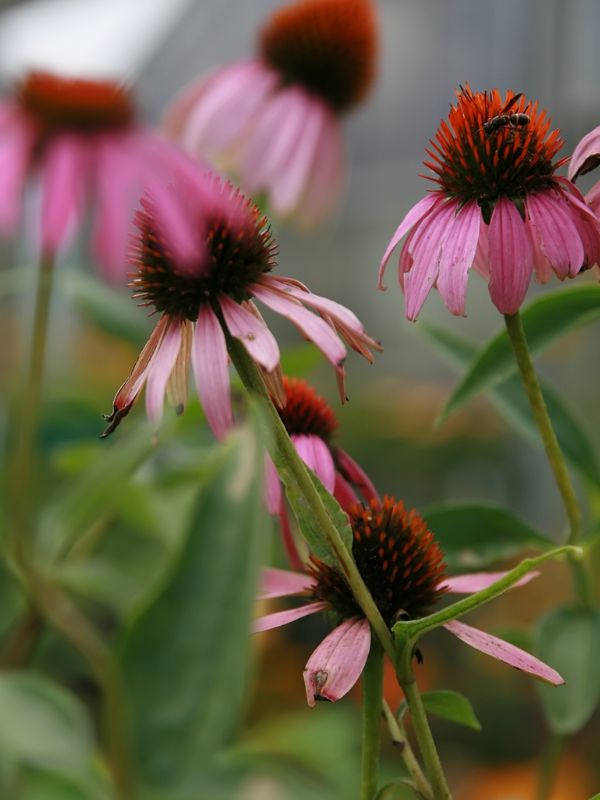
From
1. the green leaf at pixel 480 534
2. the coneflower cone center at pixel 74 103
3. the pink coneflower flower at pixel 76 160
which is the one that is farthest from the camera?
the coneflower cone center at pixel 74 103

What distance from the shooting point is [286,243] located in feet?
7.58

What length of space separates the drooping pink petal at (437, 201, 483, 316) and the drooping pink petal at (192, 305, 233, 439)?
3cm

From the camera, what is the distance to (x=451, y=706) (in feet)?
0.65

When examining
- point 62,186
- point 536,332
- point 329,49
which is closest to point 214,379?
point 536,332

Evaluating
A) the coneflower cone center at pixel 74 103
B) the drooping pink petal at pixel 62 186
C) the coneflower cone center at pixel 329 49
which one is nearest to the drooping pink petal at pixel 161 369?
the drooping pink petal at pixel 62 186

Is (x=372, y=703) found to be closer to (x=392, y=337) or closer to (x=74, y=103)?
(x=74, y=103)

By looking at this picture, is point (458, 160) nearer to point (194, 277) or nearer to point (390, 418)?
point (194, 277)

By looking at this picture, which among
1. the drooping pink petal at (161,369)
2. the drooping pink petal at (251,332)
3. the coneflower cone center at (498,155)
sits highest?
the coneflower cone center at (498,155)

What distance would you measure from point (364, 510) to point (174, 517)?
0.24 m

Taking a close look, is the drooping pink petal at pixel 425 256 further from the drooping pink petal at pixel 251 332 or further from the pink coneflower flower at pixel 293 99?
the pink coneflower flower at pixel 293 99

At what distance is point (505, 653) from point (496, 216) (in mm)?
69

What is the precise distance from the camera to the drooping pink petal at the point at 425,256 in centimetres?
16

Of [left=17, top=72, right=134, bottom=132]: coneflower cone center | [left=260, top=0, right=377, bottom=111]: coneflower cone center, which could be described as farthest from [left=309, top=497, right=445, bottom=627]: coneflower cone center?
[left=260, top=0, right=377, bottom=111]: coneflower cone center

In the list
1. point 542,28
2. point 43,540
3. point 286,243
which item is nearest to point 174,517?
point 43,540
